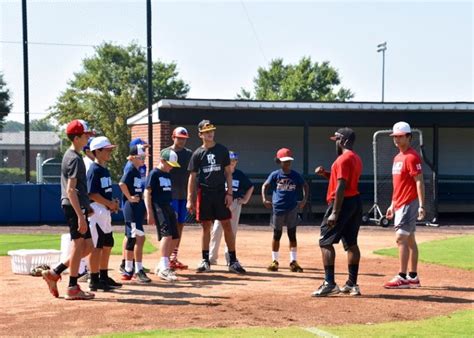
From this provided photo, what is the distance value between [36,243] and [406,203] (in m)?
9.02

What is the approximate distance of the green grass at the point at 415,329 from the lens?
23.9ft

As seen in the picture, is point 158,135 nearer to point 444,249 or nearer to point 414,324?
point 444,249

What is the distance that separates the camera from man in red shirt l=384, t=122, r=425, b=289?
1043 cm

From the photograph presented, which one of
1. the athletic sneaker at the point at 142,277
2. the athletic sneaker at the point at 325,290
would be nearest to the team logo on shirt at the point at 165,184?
the athletic sneaker at the point at 142,277

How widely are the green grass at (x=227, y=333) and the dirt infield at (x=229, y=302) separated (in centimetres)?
26

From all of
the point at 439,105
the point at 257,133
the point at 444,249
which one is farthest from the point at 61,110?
the point at 444,249

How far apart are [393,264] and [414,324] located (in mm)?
5355

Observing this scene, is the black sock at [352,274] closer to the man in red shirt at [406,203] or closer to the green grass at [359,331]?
the man in red shirt at [406,203]

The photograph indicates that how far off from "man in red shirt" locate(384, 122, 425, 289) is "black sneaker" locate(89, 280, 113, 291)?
11.8 ft

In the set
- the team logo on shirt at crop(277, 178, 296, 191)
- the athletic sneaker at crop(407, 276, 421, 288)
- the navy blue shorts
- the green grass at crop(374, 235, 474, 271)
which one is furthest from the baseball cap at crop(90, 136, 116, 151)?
the green grass at crop(374, 235, 474, 271)

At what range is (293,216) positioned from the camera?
12.4 m

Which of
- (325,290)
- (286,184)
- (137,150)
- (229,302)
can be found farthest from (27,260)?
(325,290)

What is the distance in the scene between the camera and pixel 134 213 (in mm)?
10875

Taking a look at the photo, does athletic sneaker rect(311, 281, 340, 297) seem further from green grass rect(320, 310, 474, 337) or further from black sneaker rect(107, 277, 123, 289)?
black sneaker rect(107, 277, 123, 289)
